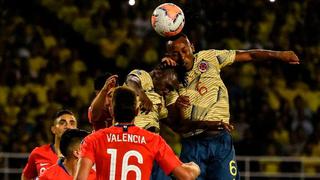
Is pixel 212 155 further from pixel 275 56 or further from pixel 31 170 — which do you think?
pixel 31 170

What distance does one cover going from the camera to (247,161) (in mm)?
13508

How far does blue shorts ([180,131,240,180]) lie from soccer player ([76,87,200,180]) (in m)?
2.38

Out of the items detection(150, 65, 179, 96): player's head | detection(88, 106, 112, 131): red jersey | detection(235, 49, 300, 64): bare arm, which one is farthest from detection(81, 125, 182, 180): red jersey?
detection(235, 49, 300, 64): bare arm

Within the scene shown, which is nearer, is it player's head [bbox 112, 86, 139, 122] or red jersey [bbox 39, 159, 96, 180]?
player's head [bbox 112, 86, 139, 122]

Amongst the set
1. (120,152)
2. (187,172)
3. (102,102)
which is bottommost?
(187,172)

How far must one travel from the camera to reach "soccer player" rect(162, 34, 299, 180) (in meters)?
8.67

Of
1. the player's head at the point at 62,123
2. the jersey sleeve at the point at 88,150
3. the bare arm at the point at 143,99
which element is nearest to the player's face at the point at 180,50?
the bare arm at the point at 143,99

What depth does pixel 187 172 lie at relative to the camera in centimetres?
629

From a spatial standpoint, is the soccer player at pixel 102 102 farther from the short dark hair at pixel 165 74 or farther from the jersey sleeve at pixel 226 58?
the jersey sleeve at pixel 226 58

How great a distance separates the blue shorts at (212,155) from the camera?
8.70 m

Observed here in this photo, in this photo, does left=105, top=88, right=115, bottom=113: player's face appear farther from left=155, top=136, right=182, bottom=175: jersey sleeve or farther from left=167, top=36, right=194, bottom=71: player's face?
Result: left=155, top=136, right=182, bottom=175: jersey sleeve

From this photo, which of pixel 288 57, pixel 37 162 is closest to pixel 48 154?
pixel 37 162

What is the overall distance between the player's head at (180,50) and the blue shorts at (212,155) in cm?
72

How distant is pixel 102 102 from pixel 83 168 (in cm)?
198
